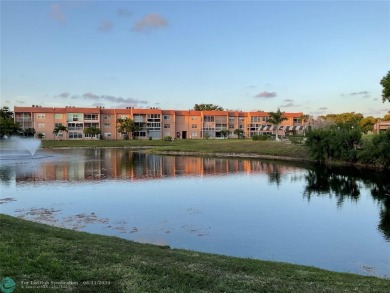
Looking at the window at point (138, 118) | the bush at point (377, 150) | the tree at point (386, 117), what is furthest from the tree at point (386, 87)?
the window at point (138, 118)

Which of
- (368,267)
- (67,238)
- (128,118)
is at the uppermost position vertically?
(128,118)

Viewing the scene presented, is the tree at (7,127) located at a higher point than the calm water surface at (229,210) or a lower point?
higher

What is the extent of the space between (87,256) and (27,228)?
5.25 metres

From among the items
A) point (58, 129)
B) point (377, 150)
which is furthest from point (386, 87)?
point (58, 129)

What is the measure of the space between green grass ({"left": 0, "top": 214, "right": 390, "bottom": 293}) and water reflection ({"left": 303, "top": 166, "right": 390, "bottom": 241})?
9972 millimetres

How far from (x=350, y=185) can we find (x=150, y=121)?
9865cm

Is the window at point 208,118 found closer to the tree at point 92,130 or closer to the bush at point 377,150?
the tree at point 92,130

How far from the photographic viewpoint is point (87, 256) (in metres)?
10.6

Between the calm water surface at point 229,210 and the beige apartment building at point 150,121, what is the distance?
8181 cm

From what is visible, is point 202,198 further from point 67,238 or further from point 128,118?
point 128,118

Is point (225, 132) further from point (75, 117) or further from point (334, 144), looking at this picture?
point (334, 144)

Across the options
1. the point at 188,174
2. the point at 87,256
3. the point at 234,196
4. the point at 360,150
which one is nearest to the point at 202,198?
the point at 234,196

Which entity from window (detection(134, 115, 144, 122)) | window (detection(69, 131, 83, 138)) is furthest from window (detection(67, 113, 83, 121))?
→ window (detection(134, 115, 144, 122))

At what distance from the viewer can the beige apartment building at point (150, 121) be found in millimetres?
118250
